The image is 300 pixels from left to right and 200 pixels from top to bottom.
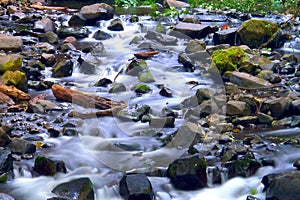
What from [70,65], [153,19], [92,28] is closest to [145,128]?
[70,65]

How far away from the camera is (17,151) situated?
4.36 m

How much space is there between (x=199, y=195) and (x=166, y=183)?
0.32m

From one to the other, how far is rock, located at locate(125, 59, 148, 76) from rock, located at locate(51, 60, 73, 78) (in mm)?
993

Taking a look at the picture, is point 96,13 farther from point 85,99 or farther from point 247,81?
point 85,99

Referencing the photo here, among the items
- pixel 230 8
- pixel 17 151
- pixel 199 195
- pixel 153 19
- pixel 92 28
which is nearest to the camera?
pixel 199 195

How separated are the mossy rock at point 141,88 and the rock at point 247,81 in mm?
1441

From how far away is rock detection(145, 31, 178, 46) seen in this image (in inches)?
392

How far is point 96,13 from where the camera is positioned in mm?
12445

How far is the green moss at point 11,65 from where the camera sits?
Answer: 22.7ft

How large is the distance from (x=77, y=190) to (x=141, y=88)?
3176mm

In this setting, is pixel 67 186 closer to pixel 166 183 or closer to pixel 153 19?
pixel 166 183

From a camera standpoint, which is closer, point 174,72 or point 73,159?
point 73,159

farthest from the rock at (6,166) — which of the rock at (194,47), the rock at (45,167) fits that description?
the rock at (194,47)

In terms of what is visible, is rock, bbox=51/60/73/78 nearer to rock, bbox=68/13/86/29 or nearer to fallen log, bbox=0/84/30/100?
fallen log, bbox=0/84/30/100
